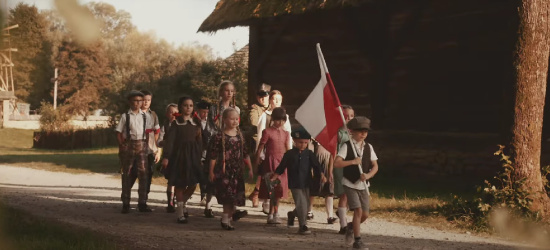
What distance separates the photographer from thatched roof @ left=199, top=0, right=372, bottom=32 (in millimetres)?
13939

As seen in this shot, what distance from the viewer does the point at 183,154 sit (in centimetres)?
855

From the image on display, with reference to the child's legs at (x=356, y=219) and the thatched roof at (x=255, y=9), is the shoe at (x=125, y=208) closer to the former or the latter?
the child's legs at (x=356, y=219)

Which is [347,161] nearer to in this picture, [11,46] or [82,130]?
[11,46]

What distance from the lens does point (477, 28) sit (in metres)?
13.3

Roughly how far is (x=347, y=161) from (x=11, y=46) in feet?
17.7

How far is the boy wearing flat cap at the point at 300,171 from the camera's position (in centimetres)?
730

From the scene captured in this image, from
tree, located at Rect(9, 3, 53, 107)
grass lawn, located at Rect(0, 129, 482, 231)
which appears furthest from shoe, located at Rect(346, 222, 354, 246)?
tree, located at Rect(9, 3, 53, 107)

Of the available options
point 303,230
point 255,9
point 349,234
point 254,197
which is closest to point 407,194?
point 254,197

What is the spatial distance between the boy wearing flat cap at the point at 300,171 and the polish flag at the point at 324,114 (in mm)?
906

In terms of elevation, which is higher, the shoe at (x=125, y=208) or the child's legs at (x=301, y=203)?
the child's legs at (x=301, y=203)

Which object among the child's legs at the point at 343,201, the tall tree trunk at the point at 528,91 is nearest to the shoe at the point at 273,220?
the child's legs at the point at 343,201

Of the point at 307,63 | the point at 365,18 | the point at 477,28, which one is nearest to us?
the point at 477,28

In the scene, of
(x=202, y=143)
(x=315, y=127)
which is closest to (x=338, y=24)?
(x=202, y=143)

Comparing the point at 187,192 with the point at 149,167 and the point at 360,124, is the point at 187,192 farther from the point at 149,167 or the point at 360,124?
the point at 360,124
